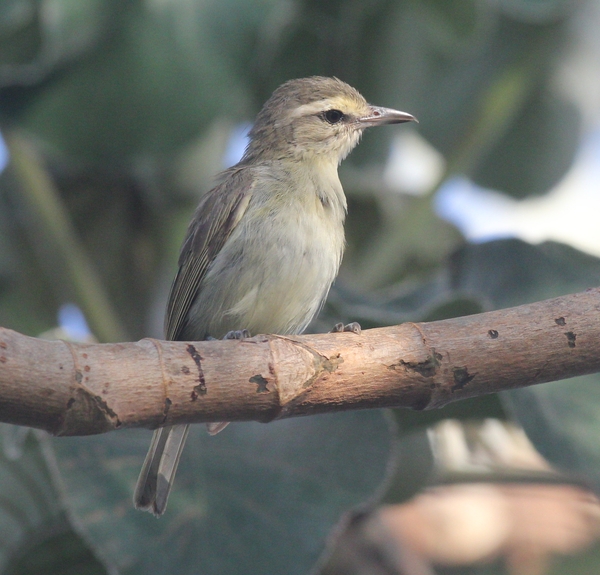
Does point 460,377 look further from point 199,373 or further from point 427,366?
point 199,373

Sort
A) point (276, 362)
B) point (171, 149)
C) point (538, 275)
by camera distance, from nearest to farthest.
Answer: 1. point (276, 362)
2. point (538, 275)
3. point (171, 149)

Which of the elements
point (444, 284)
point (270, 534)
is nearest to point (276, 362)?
point (270, 534)

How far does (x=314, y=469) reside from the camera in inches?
134

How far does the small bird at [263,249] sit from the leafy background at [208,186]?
0.85 feet

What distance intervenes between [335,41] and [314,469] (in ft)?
9.68

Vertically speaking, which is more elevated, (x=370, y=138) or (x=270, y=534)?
(x=370, y=138)

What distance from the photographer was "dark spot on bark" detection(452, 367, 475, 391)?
2.33 m

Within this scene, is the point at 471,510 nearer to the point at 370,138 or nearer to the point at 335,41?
the point at 370,138

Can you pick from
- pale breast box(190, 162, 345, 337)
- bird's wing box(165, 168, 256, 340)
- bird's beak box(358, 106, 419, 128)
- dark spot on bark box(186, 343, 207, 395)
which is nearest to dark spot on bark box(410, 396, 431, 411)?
dark spot on bark box(186, 343, 207, 395)

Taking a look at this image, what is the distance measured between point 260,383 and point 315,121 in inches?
83.7

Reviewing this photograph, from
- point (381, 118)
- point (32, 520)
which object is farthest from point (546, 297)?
point (32, 520)

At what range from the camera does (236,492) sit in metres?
3.34

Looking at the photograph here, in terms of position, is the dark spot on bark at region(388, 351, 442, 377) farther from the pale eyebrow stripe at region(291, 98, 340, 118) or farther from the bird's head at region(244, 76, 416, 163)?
the pale eyebrow stripe at region(291, 98, 340, 118)

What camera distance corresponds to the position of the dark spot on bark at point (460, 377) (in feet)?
7.66
